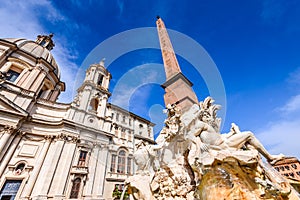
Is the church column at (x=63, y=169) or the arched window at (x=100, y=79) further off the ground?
the arched window at (x=100, y=79)

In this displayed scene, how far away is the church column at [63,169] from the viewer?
1184cm

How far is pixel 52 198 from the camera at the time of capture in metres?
11.4

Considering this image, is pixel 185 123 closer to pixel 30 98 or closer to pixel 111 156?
pixel 111 156

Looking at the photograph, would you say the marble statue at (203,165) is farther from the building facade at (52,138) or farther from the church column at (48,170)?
the building facade at (52,138)

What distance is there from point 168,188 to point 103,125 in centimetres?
Answer: 1558

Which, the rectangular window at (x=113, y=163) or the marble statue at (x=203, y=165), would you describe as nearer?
the marble statue at (x=203, y=165)

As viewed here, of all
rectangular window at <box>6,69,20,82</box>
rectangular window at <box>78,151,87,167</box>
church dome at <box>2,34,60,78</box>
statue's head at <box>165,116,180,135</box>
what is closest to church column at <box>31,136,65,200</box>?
rectangular window at <box>78,151,87,167</box>

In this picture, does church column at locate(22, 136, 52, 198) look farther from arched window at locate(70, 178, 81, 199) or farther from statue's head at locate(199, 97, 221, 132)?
statue's head at locate(199, 97, 221, 132)

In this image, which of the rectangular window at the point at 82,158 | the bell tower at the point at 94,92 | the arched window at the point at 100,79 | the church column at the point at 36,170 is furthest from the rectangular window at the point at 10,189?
the arched window at the point at 100,79

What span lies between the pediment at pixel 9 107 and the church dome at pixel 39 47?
28.7 feet

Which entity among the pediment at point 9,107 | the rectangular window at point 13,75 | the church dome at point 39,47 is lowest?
the pediment at point 9,107

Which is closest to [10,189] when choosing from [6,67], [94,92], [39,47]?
[94,92]

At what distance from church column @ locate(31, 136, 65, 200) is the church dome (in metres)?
12.9

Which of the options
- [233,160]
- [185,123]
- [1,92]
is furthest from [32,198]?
[233,160]
